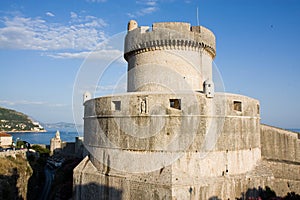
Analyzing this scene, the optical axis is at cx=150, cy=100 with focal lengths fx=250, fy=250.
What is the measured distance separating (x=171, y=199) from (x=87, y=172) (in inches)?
168

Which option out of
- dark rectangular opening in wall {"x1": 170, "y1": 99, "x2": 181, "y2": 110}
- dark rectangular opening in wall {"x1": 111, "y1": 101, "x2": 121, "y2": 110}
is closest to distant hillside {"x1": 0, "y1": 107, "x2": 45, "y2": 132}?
dark rectangular opening in wall {"x1": 111, "y1": 101, "x2": 121, "y2": 110}

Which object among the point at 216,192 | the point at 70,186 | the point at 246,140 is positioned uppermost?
the point at 246,140

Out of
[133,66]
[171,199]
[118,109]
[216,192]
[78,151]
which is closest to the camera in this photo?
[171,199]

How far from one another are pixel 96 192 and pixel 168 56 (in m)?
7.09

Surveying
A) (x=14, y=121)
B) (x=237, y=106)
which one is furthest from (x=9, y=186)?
(x=14, y=121)

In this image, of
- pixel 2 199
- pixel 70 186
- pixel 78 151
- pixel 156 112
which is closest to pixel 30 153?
pixel 78 151

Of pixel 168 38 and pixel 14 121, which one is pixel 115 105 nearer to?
pixel 168 38

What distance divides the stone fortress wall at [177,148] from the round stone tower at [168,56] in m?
0.11

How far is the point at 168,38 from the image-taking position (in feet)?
40.0

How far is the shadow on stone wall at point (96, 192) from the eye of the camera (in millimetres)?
9490

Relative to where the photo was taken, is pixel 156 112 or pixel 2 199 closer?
pixel 156 112

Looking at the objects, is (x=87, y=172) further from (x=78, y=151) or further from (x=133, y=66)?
(x=78, y=151)

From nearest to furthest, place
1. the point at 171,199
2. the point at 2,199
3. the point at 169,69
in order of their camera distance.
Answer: the point at 171,199, the point at 169,69, the point at 2,199

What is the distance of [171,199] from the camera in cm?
810
